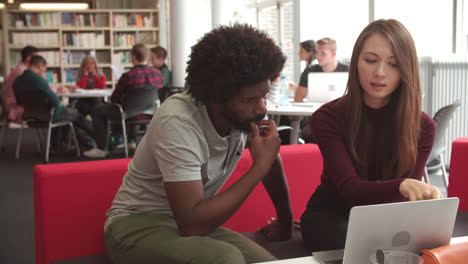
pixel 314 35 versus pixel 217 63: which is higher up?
pixel 314 35

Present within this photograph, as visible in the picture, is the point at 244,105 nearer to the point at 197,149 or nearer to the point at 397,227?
the point at 197,149

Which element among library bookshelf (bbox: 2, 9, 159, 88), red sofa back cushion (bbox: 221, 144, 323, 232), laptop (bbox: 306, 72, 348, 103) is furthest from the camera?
library bookshelf (bbox: 2, 9, 159, 88)

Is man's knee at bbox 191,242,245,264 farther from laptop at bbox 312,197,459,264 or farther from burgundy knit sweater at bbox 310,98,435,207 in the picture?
burgundy knit sweater at bbox 310,98,435,207

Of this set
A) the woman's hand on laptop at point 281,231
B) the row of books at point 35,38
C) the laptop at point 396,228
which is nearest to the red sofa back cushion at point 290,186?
the woman's hand on laptop at point 281,231

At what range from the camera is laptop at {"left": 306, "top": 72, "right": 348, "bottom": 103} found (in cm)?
438

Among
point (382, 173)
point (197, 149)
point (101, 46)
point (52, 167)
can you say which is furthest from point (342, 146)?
point (101, 46)

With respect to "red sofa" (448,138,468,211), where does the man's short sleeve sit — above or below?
above

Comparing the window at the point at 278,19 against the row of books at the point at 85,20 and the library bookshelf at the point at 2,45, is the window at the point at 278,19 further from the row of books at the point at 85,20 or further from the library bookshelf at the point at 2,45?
the library bookshelf at the point at 2,45

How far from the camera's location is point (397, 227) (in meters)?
1.10

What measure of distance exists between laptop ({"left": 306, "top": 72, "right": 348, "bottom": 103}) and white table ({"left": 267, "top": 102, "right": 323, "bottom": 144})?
115 millimetres

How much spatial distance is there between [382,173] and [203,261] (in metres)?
0.77

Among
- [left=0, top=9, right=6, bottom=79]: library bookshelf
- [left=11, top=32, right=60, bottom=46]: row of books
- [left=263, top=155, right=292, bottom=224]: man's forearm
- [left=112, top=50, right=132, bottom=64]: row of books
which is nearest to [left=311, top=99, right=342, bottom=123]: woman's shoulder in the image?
[left=263, top=155, right=292, bottom=224]: man's forearm

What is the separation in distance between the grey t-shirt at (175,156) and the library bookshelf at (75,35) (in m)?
8.28

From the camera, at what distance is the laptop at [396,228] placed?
1055 mm
